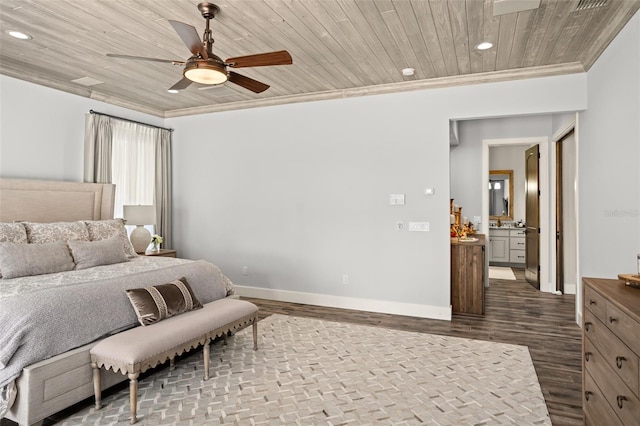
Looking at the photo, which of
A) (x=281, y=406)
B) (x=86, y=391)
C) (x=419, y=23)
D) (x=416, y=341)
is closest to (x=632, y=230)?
(x=416, y=341)

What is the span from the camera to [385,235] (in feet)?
15.5

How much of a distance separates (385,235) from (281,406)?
2.63m

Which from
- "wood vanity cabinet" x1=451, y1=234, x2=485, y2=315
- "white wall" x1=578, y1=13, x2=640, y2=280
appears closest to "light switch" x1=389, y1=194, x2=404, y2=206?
"wood vanity cabinet" x1=451, y1=234, x2=485, y2=315

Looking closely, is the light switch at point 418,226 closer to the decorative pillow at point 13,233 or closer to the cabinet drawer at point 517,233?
the decorative pillow at point 13,233

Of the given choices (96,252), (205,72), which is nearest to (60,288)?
(96,252)

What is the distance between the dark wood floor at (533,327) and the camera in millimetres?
2732

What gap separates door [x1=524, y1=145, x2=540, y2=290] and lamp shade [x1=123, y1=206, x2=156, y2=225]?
19.1 ft

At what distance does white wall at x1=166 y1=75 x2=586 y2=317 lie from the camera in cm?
446

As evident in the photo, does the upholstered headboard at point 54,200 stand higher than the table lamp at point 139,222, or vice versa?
the upholstered headboard at point 54,200

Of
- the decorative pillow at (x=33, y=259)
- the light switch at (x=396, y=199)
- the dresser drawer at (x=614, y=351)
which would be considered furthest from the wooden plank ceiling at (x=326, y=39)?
the dresser drawer at (x=614, y=351)

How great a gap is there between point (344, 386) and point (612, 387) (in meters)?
1.65

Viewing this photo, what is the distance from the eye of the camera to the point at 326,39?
3.35 metres

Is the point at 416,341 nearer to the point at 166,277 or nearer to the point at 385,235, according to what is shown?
the point at 385,235

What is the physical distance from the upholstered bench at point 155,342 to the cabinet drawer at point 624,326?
8.24 ft
